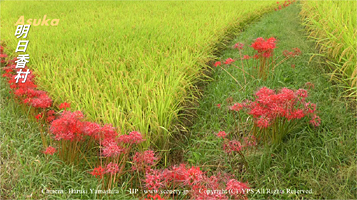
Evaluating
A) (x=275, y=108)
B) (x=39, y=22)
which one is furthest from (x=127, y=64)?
(x=39, y=22)

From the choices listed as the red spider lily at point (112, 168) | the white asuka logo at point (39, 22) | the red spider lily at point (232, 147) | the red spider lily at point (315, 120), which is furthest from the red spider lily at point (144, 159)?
the white asuka logo at point (39, 22)

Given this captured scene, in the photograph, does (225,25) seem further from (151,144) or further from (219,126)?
(151,144)

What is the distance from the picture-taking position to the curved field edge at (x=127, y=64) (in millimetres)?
2328

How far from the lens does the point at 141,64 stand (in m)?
3.09

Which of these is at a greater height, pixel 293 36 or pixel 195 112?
pixel 293 36

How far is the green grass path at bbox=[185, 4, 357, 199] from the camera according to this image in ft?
5.87

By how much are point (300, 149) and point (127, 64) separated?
1.93 m

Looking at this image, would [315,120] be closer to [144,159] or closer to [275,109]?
[275,109]

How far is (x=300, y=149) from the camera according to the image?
2.01 m

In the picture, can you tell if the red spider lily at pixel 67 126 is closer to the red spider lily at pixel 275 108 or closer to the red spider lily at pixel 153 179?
the red spider lily at pixel 153 179

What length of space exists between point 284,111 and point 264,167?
1.30 feet

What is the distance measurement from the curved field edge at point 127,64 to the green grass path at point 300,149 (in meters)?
0.31

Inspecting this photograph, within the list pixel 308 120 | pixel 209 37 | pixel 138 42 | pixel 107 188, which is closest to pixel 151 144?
pixel 107 188

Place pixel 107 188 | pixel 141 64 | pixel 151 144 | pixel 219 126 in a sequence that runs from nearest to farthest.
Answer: pixel 107 188 < pixel 151 144 < pixel 219 126 < pixel 141 64
